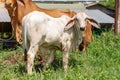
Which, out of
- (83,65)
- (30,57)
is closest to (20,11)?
(83,65)

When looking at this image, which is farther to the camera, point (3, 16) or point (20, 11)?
point (3, 16)

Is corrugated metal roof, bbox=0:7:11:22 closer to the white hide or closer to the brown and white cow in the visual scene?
the brown and white cow

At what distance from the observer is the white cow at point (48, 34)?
20.6ft

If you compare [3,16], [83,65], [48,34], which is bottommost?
[83,65]

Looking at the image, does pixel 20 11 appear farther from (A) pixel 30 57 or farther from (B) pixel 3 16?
(B) pixel 3 16

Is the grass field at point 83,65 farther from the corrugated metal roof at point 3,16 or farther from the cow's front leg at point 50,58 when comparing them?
the corrugated metal roof at point 3,16

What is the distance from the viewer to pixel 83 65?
7098mm

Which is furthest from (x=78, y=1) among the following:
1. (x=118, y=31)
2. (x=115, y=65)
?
(x=115, y=65)

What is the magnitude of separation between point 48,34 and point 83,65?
108 centimetres

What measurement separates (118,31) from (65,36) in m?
3.41

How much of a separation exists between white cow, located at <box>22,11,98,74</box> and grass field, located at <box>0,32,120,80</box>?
334 millimetres

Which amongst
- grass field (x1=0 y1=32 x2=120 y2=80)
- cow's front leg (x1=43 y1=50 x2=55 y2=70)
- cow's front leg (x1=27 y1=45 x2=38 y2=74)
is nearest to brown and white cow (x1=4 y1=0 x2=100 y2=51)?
grass field (x1=0 y1=32 x2=120 y2=80)

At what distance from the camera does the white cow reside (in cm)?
629

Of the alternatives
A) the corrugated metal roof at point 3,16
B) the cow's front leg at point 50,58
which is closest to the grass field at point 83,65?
the cow's front leg at point 50,58
